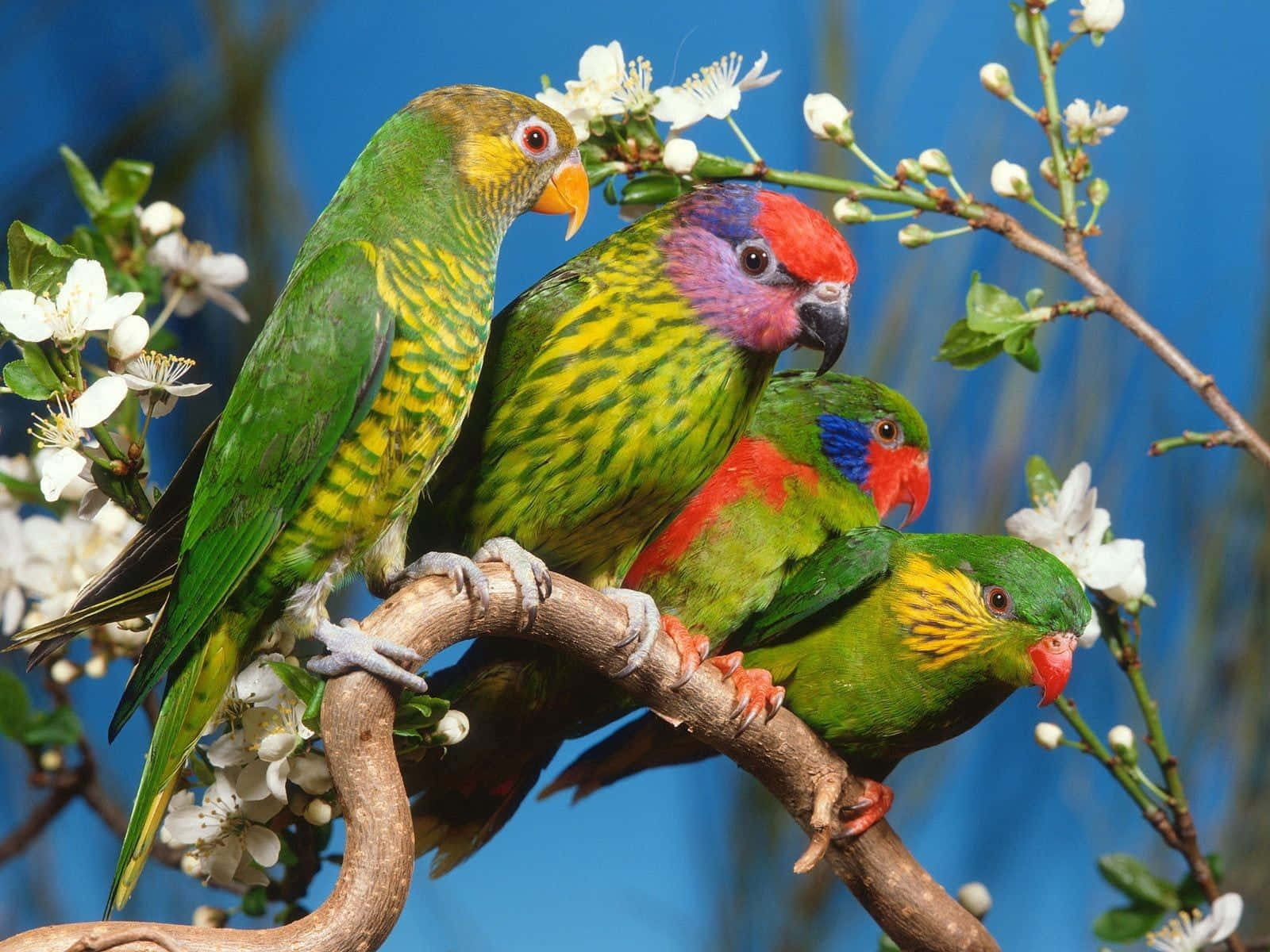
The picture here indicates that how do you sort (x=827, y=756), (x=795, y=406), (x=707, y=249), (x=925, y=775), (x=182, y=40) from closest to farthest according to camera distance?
(x=707, y=249) → (x=827, y=756) → (x=795, y=406) → (x=182, y=40) → (x=925, y=775)

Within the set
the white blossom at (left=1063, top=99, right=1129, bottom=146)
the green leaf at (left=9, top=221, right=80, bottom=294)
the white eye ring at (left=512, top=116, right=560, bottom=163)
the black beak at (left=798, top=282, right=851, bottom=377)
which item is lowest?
the green leaf at (left=9, top=221, right=80, bottom=294)

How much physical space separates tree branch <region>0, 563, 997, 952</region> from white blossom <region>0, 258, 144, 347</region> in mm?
345

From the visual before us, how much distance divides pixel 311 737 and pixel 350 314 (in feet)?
1.21

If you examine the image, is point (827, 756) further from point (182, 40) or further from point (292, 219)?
point (182, 40)

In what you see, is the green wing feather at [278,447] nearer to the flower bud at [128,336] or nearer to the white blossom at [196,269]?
the flower bud at [128,336]

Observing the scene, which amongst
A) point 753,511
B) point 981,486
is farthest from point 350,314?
point 981,486

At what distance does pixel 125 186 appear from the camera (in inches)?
55.8

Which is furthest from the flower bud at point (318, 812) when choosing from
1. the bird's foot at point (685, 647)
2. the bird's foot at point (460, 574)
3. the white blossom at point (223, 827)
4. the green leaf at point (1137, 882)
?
the green leaf at point (1137, 882)

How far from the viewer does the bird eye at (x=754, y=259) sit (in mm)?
1207

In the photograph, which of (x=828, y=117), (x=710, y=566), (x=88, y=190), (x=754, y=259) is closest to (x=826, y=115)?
(x=828, y=117)

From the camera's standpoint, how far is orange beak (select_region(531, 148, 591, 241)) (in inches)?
47.0

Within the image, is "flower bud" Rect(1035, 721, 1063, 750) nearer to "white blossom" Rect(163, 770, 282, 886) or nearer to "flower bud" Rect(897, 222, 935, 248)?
"flower bud" Rect(897, 222, 935, 248)

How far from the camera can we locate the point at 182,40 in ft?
7.41

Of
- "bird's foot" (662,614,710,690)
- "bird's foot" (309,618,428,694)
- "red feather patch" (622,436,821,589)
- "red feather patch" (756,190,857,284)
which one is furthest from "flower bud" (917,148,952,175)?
"bird's foot" (309,618,428,694)
